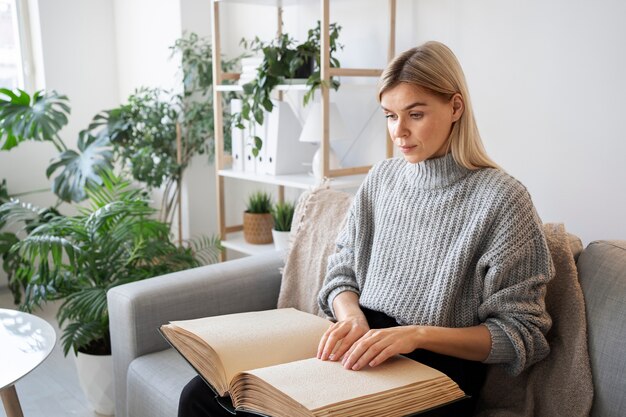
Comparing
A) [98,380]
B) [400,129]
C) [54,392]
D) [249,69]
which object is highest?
[249,69]

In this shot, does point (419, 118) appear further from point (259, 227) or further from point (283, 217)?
point (259, 227)

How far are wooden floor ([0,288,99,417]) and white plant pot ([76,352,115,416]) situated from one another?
6cm

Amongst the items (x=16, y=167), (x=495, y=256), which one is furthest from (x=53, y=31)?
(x=495, y=256)

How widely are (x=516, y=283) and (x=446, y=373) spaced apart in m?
0.22

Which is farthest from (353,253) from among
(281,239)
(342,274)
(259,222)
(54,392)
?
(54,392)

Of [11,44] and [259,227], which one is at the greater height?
[11,44]

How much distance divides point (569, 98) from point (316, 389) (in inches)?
48.4

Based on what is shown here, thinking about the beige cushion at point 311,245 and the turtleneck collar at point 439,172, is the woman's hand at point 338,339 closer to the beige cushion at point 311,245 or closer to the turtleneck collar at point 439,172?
the turtleneck collar at point 439,172

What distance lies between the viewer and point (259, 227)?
2539 mm

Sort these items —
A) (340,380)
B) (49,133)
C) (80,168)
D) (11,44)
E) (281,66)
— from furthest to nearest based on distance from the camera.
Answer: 1. (11,44)
2. (80,168)
3. (49,133)
4. (281,66)
5. (340,380)

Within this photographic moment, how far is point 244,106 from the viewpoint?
89.4 inches

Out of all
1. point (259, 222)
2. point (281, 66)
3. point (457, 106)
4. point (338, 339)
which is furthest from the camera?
point (259, 222)

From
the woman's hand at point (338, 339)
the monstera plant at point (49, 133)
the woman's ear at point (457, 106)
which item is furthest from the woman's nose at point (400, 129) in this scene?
the monstera plant at point (49, 133)

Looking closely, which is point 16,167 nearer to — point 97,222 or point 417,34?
point 97,222
